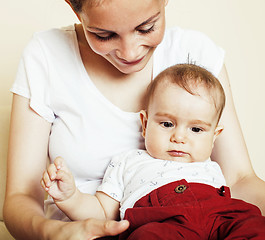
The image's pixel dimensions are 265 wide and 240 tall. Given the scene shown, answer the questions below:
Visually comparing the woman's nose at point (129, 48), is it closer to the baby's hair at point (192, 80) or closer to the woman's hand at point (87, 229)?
the baby's hair at point (192, 80)

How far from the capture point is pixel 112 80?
1467 millimetres

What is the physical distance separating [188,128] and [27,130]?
493 mm

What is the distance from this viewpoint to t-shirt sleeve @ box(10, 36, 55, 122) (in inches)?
54.6

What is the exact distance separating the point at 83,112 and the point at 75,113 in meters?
0.03

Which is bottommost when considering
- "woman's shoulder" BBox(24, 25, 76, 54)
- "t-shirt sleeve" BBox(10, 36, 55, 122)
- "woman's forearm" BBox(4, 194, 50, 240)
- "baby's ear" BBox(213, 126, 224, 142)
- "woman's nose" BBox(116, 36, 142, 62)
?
"woman's forearm" BBox(4, 194, 50, 240)

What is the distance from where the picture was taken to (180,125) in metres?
1.32

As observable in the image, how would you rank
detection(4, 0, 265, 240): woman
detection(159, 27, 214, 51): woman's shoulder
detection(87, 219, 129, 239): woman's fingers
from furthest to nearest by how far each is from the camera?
detection(159, 27, 214, 51): woman's shoulder → detection(4, 0, 265, 240): woman → detection(87, 219, 129, 239): woman's fingers

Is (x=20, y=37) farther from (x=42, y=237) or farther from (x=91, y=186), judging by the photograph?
(x=42, y=237)

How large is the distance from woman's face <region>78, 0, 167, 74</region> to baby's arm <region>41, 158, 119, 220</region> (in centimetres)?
33

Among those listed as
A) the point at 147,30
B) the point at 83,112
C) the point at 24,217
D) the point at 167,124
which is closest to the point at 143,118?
the point at 167,124

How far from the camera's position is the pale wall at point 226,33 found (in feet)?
7.20

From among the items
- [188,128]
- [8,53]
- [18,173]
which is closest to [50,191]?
[18,173]

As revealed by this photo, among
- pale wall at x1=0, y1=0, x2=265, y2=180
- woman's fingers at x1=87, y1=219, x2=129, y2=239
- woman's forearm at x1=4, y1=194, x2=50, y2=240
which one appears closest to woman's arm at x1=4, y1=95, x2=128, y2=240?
woman's forearm at x1=4, y1=194, x2=50, y2=240

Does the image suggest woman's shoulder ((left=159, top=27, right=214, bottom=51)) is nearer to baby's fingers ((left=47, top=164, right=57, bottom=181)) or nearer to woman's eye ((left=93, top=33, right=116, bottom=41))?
woman's eye ((left=93, top=33, right=116, bottom=41))
